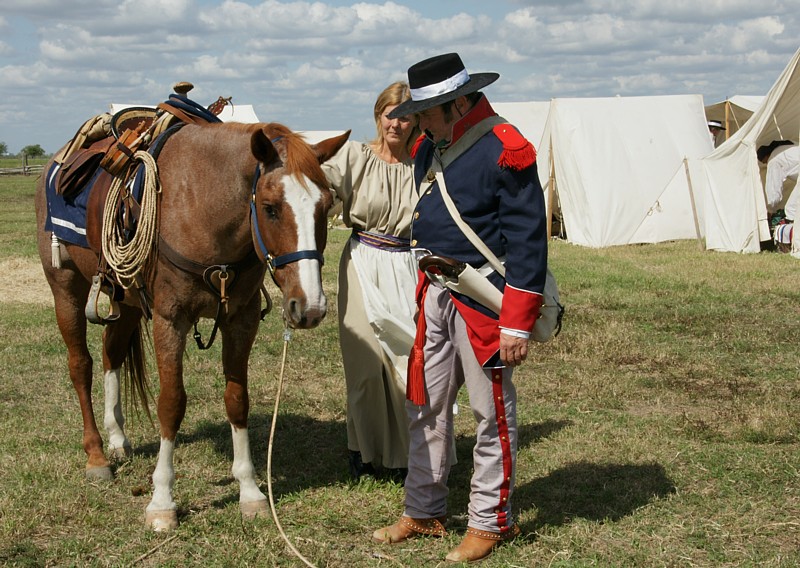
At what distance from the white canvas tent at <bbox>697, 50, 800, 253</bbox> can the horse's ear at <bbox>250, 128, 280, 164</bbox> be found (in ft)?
37.4

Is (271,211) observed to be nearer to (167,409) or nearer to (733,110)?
(167,409)

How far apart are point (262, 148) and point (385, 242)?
0.93 meters

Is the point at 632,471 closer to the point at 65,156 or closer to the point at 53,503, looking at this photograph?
the point at 53,503

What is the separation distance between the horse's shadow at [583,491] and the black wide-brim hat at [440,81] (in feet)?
6.30

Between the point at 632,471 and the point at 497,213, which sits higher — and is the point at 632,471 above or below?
below

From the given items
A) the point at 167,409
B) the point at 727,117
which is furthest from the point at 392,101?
the point at 727,117

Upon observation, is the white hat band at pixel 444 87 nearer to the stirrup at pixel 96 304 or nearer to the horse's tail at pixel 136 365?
the stirrup at pixel 96 304

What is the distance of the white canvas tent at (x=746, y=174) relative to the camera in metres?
13.5

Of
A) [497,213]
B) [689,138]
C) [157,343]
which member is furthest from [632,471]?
[689,138]

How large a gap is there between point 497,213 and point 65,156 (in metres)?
2.77

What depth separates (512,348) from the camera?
11.1ft

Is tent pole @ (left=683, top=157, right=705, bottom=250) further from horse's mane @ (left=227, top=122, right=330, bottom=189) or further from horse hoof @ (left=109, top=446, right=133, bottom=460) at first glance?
horse's mane @ (left=227, top=122, right=330, bottom=189)

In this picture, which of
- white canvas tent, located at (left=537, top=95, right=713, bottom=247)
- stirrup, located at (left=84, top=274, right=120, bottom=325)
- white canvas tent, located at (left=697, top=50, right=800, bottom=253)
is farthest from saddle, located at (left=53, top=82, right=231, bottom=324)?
white canvas tent, located at (left=537, top=95, right=713, bottom=247)

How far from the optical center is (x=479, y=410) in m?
3.61
